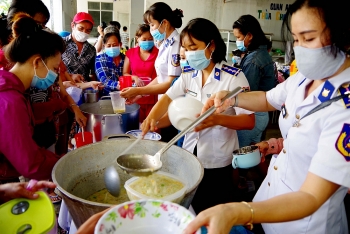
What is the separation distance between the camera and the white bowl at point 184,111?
145cm

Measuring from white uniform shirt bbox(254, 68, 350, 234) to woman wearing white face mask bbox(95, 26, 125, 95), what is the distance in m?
2.13

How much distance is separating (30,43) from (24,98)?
0.38 m

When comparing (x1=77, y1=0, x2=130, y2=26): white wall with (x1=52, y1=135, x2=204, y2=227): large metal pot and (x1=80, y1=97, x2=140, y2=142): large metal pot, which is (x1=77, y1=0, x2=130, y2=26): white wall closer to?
(x1=80, y1=97, x2=140, y2=142): large metal pot

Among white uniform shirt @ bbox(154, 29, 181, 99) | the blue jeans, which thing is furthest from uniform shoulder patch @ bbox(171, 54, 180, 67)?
the blue jeans

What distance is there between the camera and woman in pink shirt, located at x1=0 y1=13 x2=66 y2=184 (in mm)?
1312

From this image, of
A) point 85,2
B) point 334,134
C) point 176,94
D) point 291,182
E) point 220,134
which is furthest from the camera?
point 85,2

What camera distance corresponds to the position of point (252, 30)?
282cm

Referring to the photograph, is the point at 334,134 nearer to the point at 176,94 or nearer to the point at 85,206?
the point at 85,206

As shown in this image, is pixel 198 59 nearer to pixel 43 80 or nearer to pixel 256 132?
pixel 43 80

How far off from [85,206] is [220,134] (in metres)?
1.09

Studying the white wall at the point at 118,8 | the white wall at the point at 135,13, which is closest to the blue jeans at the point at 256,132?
the white wall at the point at 135,13

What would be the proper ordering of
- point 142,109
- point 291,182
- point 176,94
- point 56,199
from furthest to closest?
1. point 142,109
2. point 56,199
3. point 176,94
4. point 291,182

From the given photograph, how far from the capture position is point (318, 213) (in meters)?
1.06

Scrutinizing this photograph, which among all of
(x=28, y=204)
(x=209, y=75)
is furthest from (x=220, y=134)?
(x=28, y=204)
